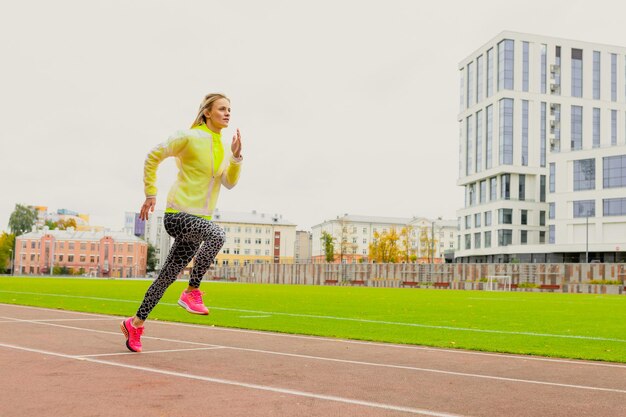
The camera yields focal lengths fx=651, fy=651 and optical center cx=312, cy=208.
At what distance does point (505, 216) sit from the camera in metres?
90.7

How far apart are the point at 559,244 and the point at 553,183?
313 inches

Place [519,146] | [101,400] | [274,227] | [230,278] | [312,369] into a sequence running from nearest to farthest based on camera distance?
[101,400] → [312,369] → [230,278] → [519,146] → [274,227]

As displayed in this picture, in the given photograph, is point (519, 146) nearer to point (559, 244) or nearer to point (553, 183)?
point (553, 183)

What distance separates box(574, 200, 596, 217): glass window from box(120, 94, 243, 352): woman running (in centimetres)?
7955

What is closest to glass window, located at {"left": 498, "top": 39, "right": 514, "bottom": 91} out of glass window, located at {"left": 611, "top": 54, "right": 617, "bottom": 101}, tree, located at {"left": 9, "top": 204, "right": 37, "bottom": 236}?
glass window, located at {"left": 611, "top": 54, "right": 617, "bottom": 101}

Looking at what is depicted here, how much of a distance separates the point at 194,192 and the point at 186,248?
601 mm

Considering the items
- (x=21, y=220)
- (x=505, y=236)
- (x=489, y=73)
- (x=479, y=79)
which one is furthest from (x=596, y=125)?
(x=21, y=220)

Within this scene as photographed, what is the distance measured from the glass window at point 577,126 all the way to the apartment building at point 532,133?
145 millimetres

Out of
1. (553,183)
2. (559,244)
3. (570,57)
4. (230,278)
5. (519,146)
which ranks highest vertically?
(570,57)

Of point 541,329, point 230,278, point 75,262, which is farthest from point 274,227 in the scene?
point 541,329

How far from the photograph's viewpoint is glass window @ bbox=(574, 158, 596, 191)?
79188 millimetres

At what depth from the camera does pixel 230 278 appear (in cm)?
8112

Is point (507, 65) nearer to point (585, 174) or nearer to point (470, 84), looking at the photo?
point (470, 84)

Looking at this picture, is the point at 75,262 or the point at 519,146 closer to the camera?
the point at 519,146
